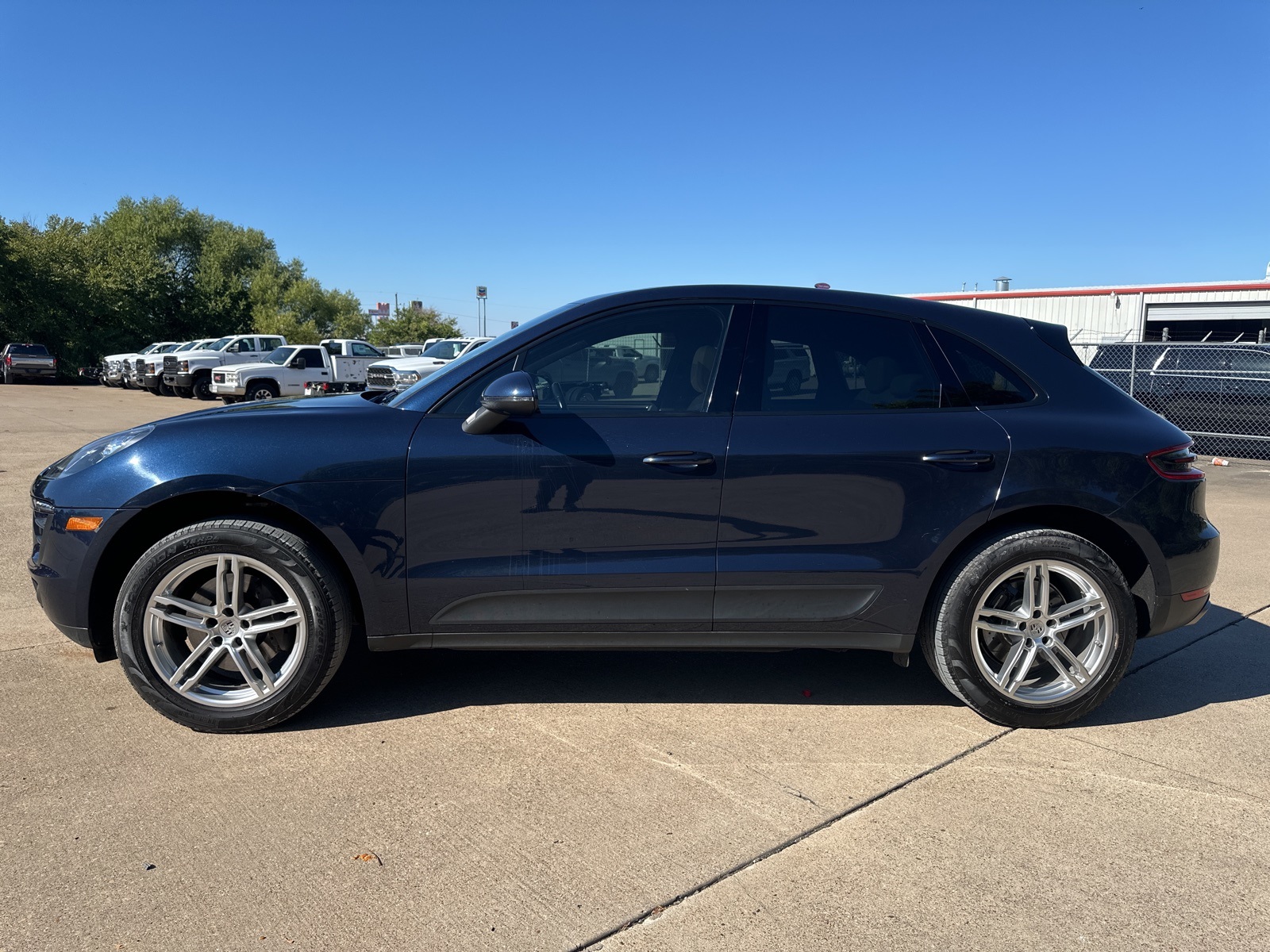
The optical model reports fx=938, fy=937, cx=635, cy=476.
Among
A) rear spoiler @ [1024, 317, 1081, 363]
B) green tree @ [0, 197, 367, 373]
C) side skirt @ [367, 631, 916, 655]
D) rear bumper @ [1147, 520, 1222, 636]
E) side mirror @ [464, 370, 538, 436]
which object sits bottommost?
side skirt @ [367, 631, 916, 655]

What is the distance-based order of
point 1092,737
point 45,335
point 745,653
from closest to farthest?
point 1092,737 → point 745,653 → point 45,335

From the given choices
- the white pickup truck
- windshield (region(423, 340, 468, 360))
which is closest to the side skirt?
the white pickup truck

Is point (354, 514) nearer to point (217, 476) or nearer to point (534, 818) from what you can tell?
point (217, 476)

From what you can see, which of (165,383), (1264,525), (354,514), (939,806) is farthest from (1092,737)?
(165,383)

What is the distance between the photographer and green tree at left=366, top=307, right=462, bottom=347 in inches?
2832

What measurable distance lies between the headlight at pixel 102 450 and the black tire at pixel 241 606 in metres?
0.41

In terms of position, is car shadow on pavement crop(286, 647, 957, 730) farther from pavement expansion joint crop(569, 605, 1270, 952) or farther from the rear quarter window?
the rear quarter window

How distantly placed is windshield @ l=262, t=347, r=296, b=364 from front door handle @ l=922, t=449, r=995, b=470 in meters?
23.6

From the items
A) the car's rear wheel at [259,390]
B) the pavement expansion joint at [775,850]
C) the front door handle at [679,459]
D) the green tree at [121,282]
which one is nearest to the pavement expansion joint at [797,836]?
the pavement expansion joint at [775,850]

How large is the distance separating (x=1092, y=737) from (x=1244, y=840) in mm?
785

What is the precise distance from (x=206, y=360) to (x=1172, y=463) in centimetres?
2745

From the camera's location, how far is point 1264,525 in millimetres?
7996

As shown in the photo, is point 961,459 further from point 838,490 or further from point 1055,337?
point 1055,337

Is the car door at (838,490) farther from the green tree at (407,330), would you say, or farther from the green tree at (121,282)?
the green tree at (407,330)
